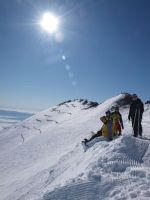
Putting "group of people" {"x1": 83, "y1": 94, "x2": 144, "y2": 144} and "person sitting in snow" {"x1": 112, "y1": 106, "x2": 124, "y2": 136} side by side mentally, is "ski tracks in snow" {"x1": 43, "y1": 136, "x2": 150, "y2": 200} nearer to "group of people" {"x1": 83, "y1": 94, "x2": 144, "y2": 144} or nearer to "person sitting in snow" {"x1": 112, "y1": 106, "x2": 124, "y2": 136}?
"group of people" {"x1": 83, "y1": 94, "x2": 144, "y2": 144}

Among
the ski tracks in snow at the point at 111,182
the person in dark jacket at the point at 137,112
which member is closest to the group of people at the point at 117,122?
the person in dark jacket at the point at 137,112

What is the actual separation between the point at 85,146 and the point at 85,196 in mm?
9080

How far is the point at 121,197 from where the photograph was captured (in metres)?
9.38

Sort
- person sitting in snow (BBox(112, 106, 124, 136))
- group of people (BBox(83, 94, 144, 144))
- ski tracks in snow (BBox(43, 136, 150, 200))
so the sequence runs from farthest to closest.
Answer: person sitting in snow (BBox(112, 106, 124, 136)), group of people (BBox(83, 94, 144, 144)), ski tracks in snow (BBox(43, 136, 150, 200))

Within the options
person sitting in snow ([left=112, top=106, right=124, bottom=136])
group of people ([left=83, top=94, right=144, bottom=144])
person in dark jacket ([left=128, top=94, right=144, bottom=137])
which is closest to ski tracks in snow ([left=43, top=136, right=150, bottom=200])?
group of people ([left=83, top=94, right=144, bottom=144])

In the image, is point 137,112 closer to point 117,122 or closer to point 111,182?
point 117,122

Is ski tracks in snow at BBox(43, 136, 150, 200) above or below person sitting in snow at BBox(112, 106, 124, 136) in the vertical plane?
below

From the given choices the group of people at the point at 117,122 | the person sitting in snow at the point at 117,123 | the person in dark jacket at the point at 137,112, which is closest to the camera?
the group of people at the point at 117,122

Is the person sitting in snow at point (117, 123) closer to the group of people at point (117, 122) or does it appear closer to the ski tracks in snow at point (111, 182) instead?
the group of people at point (117, 122)

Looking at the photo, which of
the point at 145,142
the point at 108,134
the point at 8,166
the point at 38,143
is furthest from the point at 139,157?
the point at 38,143

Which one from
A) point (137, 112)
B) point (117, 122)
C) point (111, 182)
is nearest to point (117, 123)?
point (117, 122)

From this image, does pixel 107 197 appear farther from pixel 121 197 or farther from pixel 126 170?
pixel 126 170

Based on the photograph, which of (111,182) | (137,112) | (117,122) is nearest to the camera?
(111,182)

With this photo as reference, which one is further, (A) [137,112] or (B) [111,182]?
(A) [137,112]
